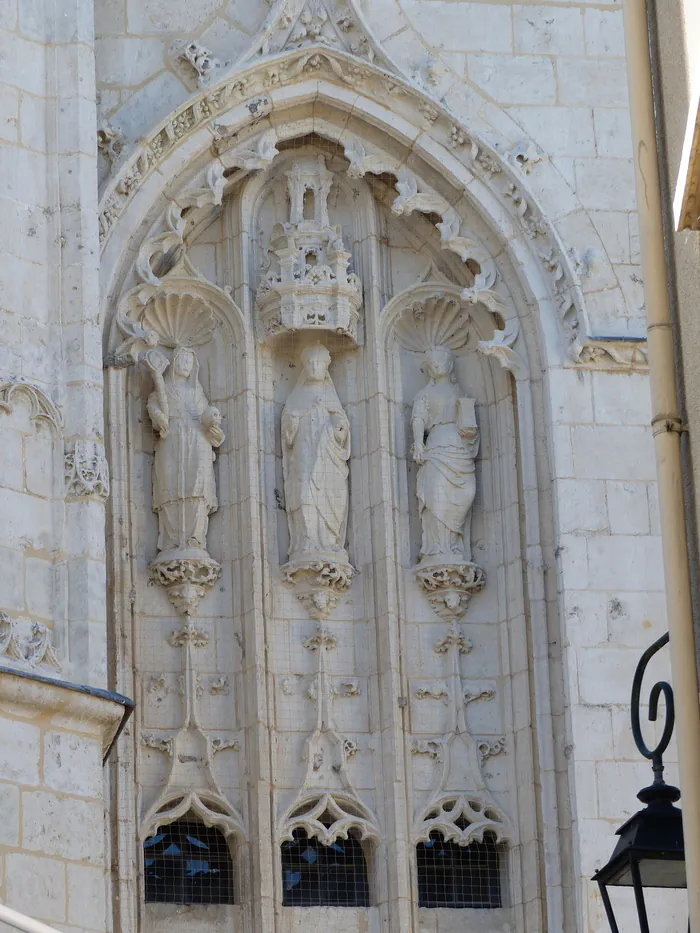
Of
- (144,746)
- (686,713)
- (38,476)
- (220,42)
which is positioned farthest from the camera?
(220,42)

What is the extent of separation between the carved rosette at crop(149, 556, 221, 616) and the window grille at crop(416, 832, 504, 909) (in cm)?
153

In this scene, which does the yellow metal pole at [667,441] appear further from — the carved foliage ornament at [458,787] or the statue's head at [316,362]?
the carved foliage ornament at [458,787]

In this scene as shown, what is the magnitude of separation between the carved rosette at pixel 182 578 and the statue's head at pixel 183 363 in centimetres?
93

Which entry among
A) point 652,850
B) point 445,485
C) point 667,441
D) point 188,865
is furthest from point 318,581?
point 652,850

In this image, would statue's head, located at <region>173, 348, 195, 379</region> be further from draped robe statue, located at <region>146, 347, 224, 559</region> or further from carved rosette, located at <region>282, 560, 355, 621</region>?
carved rosette, located at <region>282, 560, 355, 621</region>

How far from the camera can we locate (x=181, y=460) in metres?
11.5

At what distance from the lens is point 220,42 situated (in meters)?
11.9

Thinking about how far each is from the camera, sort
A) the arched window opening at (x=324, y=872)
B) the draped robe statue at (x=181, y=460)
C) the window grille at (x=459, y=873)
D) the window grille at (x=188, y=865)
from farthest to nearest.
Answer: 1. the draped robe statue at (x=181, y=460)
2. the window grille at (x=459, y=873)
3. the arched window opening at (x=324, y=872)
4. the window grille at (x=188, y=865)

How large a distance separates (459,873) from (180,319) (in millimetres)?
2931

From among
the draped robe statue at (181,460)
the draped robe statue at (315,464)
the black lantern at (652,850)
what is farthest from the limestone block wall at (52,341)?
the black lantern at (652,850)

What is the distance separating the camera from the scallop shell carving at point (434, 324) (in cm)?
1207

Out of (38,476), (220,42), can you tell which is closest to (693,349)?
(38,476)

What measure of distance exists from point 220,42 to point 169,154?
2.21 ft

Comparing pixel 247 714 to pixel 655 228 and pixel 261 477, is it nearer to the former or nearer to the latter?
pixel 261 477
